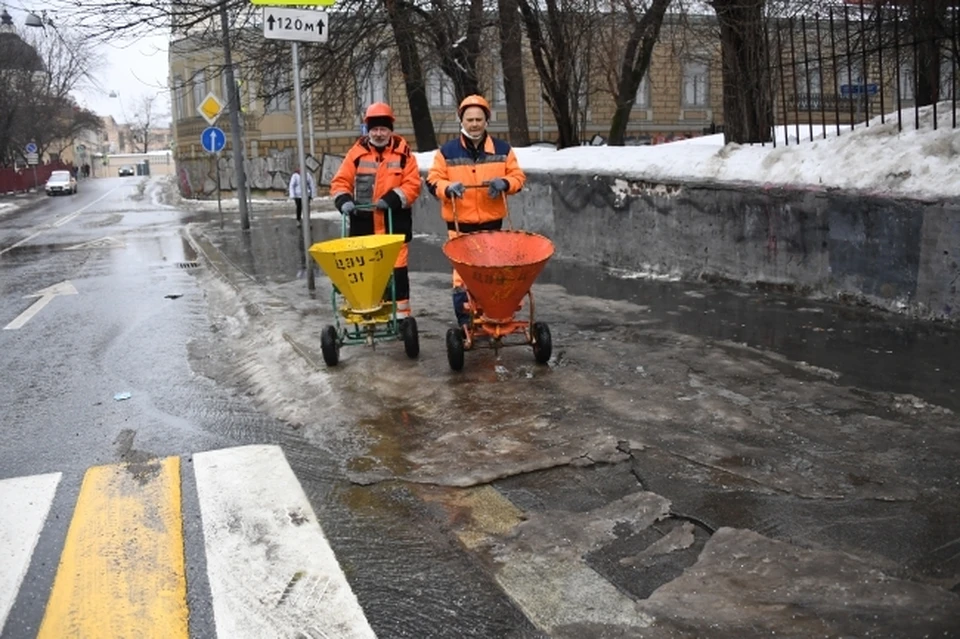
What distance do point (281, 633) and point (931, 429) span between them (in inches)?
146

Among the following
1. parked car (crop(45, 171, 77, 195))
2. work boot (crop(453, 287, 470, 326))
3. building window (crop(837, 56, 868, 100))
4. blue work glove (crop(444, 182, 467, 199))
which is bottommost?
work boot (crop(453, 287, 470, 326))

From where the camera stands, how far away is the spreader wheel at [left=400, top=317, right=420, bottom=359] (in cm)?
675

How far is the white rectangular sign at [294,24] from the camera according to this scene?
359 inches

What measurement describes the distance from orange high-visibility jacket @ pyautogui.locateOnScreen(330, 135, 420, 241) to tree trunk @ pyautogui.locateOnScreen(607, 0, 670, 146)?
918 centimetres

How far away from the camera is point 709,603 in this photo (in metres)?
3.17

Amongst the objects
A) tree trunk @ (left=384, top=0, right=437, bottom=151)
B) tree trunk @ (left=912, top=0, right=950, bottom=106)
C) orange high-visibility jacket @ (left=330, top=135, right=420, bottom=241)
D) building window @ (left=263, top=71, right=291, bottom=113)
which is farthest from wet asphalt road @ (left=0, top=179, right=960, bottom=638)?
building window @ (left=263, top=71, right=291, bottom=113)

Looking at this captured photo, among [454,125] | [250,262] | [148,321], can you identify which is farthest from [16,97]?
[148,321]

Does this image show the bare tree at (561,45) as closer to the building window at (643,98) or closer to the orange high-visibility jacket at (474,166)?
the orange high-visibility jacket at (474,166)

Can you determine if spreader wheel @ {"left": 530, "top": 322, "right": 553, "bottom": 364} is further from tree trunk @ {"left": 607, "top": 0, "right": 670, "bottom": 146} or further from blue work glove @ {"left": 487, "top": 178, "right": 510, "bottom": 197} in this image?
tree trunk @ {"left": 607, "top": 0, "right": 670, "bottom": 146}

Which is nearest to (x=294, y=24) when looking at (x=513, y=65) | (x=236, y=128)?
→ (x=513, y=65)

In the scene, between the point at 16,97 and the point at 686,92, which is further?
the point at 16,97

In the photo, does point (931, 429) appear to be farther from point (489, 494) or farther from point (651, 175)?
point (651, 175)

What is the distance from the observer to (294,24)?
9188 mm

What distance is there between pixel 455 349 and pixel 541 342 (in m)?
0.63
